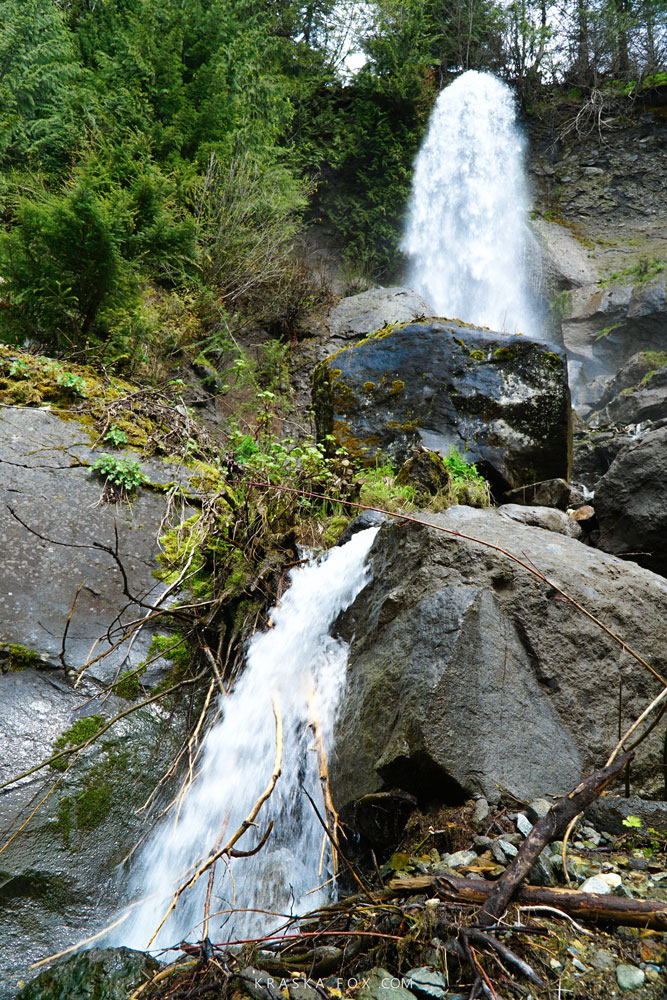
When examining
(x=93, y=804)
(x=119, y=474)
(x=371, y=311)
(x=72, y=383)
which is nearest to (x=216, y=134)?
(x=371, y=311)

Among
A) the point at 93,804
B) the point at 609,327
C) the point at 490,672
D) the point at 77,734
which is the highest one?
the point at 609,327

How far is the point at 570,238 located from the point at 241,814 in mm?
15931

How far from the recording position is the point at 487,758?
213 centimetres

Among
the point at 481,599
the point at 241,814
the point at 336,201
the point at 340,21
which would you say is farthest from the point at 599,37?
the point at 241,814

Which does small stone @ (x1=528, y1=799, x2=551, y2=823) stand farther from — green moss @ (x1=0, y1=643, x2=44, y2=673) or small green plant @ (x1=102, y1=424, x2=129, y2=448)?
small green plant @ (x1=102, y1=424, x2=129, y2=448)

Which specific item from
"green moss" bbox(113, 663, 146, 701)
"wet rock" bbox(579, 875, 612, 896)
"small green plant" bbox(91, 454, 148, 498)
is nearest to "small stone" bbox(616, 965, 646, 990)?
"wet rock" bbox(579, 875, 612, 896)

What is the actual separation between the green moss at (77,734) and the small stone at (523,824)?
7.31 feet

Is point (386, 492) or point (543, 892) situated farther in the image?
point (386, 492)

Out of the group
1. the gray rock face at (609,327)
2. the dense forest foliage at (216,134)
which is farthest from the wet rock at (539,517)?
the gray rock face at (609,327)

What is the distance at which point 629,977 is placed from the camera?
1.25m

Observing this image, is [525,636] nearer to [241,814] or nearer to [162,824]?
[241,814]

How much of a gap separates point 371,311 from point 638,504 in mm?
7754

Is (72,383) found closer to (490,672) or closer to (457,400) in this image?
(457,400)

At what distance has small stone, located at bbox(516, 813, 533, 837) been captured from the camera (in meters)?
A: 1.85
